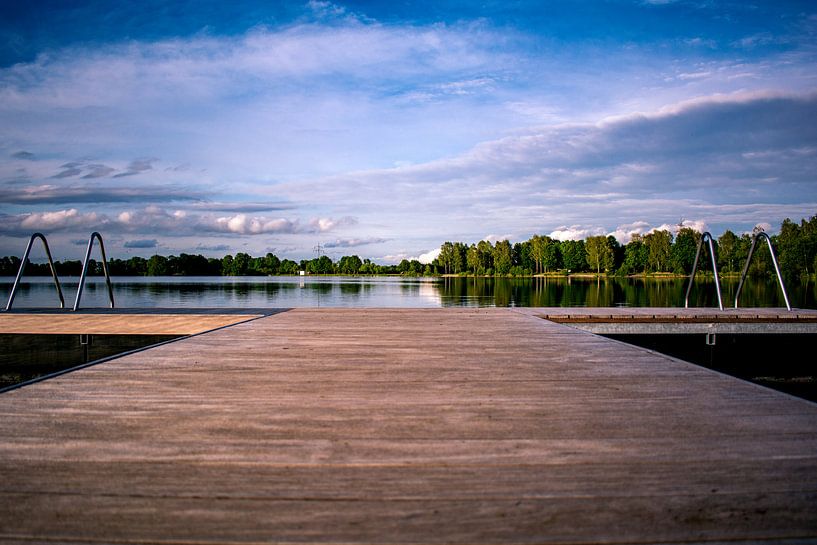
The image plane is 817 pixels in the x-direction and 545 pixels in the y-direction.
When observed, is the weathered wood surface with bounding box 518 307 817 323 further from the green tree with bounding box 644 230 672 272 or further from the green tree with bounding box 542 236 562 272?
the green tree with bounding box 542 236 562 272

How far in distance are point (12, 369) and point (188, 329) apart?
4.71 metres

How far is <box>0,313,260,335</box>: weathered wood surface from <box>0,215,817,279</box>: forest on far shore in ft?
→ 237

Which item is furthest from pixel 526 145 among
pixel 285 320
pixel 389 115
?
pixel 285 320

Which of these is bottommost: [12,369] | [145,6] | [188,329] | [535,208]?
[12,369]

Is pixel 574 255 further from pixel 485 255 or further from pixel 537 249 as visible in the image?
pixel 485 255

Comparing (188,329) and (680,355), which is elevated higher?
(188,329)

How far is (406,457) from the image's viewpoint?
294 cm

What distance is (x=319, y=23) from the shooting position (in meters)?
18.2

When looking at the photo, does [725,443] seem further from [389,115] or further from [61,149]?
[61,149]

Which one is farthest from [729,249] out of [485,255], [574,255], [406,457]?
[406,457]

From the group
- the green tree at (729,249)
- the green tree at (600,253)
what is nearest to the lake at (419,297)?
the green tree at (729,249)

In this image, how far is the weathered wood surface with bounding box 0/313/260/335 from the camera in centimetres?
1089

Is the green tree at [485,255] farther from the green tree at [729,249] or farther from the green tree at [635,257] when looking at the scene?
the green tree at [729,249]

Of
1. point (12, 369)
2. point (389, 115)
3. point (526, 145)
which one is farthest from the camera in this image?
point (526, 145)
